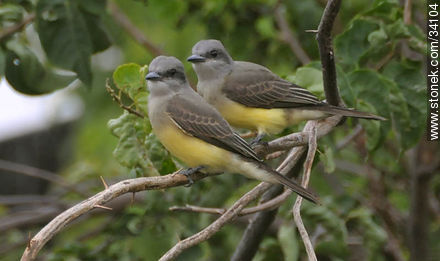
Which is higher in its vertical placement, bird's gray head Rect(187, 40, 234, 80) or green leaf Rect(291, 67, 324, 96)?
green leaf Rect(291, 67, 324, 96)

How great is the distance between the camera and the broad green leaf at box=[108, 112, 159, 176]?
4266 mm

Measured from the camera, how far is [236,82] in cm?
500

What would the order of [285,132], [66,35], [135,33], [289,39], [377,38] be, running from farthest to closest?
[135,33], [289,39], [285,132], [66,35], [377,38]

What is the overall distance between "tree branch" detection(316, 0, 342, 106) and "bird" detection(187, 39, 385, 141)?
564 millimetres

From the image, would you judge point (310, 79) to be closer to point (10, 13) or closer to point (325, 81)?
point (325, 81)

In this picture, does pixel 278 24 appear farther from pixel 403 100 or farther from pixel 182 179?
pixel 182 179

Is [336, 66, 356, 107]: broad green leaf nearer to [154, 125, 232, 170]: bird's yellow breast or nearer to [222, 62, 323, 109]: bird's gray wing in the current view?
[222, 62, 323, 109]: bird's gray wing

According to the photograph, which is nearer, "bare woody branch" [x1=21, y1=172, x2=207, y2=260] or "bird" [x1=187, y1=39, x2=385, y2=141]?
"bare woody branch" [x1=21, y1=172, x2=207, y2=260]

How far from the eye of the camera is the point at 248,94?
4922mm

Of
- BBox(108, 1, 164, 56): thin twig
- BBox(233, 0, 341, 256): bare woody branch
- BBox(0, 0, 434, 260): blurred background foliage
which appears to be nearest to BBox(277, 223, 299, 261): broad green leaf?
BBox(0, 0, 434, 260): blurred background foliage

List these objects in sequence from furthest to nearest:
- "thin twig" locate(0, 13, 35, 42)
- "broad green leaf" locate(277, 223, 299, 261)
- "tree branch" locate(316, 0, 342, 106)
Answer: "thin twig" locate(0, 13, 35, 42), "broad green leaf" locate(277, 223, 299, 261), "tree branch" locate(316, 0, 342, 106)

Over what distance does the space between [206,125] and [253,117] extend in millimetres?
711

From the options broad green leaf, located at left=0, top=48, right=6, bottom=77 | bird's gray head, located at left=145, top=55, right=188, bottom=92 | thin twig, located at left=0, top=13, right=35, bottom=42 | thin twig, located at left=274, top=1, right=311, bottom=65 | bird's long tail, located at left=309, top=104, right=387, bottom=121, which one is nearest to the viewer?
bird's long tail, located at left=309, top=104, right=387, bottom=121

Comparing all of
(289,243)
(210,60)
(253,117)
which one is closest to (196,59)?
(210,60)
